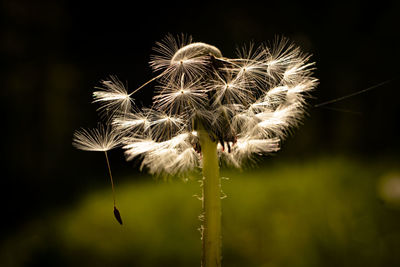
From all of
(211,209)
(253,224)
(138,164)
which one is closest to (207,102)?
(211,209)

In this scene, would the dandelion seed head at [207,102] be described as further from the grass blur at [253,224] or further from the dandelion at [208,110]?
the grass blur at [253,224]

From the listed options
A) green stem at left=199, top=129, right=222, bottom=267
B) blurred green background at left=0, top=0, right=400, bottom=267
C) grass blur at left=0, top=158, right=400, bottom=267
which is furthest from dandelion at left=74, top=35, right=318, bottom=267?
blurred green background at left=0, top=0, right=400, bottom=267

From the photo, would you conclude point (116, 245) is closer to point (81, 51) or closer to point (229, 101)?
point (229, 101)
